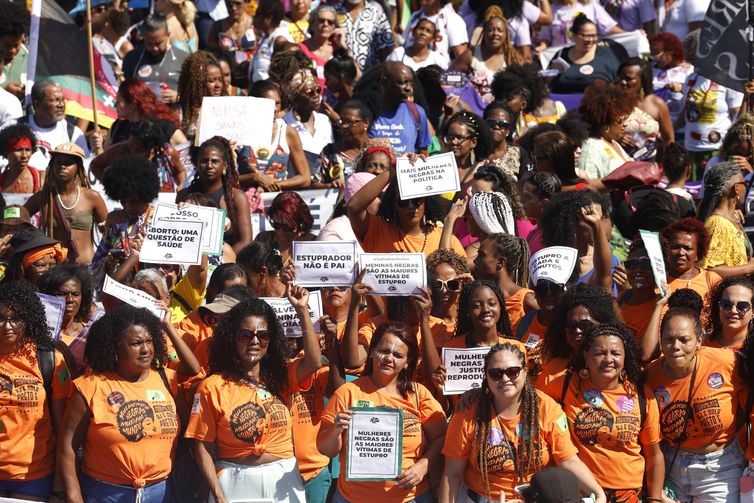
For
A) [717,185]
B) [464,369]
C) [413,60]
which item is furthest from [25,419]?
[413,60]

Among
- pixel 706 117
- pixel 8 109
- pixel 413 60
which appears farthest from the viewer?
pixel 413 60

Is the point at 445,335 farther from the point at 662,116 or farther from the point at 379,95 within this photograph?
the point at 662,116

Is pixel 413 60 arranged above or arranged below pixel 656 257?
above

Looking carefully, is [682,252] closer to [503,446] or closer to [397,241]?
[397,241]

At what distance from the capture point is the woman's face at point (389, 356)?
8039mm

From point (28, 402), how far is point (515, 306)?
2994mm

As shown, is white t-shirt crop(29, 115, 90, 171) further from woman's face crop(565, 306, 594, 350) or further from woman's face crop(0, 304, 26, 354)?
woman's face crop(565, 306, 594, 350)

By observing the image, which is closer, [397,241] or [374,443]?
[374,443]

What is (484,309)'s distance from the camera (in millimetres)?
8398

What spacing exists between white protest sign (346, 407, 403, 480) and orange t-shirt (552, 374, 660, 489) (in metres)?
0.97

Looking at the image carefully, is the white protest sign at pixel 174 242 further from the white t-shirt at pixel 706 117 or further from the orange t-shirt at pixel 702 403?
the white t-shirt at pixel 706 117

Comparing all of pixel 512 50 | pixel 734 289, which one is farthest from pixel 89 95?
pixel 734 289

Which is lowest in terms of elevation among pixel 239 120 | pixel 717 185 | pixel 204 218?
pixel 204 218

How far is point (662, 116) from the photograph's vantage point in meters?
13.7
